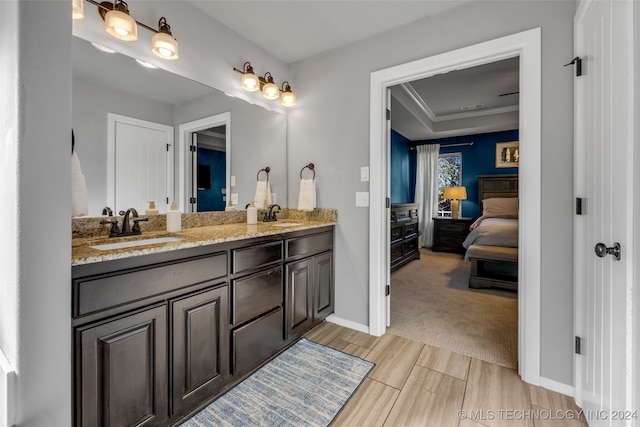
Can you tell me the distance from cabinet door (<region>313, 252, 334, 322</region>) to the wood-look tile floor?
0.41 meters

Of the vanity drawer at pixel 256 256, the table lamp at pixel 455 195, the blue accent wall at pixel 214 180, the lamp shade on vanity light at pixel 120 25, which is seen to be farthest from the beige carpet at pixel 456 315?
the lamp shade on vanity light at pixel 120 25

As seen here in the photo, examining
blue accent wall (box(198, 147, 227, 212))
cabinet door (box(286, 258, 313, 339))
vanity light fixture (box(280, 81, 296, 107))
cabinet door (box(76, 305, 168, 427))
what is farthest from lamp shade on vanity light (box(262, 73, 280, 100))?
cabinet door (box(76, 305, 168, 427))

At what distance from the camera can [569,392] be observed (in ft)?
5.29

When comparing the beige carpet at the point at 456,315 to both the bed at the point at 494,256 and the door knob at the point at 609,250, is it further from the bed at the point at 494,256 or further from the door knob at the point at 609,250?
the door knob at the point at 609,250

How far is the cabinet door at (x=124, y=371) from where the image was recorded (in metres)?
1.04

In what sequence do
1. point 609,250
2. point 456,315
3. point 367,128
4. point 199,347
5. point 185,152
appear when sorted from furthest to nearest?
point 456,315 → point 367,128 → point 185,152 → point 199,347 → point 609,250

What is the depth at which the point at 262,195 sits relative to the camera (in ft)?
8.56

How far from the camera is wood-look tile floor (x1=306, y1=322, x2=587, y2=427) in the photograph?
143 cm

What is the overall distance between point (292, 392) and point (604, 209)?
1782 mm

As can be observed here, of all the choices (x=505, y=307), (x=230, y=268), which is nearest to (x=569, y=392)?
(x=505, y=307)

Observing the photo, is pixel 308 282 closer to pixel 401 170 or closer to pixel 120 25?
pixel 120 25

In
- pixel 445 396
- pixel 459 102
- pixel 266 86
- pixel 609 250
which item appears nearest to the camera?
Answer: pixel 609 250

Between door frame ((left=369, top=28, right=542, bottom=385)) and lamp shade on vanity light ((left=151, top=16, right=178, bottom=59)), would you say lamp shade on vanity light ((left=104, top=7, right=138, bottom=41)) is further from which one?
door frame ((left=369, top=28, right=542, bottom=385))

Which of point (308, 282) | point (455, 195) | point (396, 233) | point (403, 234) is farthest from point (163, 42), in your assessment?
point (455, 195)
